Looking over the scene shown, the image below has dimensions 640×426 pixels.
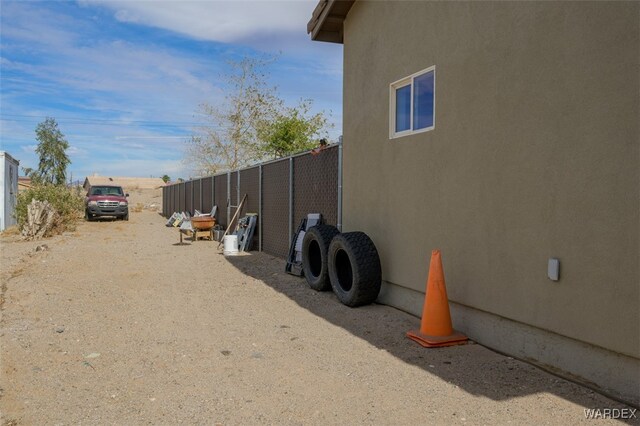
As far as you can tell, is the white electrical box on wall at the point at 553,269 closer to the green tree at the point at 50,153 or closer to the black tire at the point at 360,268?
the black tire at the point at 360,268

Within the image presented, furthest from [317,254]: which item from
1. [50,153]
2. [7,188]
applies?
[50,153]

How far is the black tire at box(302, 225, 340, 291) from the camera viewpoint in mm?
6914

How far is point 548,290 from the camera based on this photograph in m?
3.86

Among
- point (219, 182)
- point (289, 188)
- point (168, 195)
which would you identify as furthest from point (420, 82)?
point (168, 195)

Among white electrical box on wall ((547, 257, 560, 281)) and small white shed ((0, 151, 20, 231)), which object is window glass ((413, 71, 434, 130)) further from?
small white shed ((0, 151, 20, 231))

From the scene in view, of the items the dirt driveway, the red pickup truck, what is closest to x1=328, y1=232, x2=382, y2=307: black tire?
the dirt driveway

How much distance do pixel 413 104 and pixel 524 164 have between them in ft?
6.41

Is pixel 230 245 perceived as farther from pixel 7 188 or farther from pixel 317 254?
pixel 7 188

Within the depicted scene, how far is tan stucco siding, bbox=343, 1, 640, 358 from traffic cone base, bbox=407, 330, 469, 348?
1.14ft

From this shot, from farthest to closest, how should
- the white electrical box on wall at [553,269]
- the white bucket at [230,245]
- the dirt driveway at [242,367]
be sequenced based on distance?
the white bucket at [230,245] < the white electrical box on wall at [553,269] < the dirt driveway at [242,367]

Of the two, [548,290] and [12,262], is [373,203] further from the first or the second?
[12,262]

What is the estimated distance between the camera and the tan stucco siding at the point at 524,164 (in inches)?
131

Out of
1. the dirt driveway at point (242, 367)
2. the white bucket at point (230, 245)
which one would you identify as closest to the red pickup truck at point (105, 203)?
the white bucket at point (230, 245)

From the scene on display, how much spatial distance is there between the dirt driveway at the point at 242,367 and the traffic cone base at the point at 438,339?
78 mm
